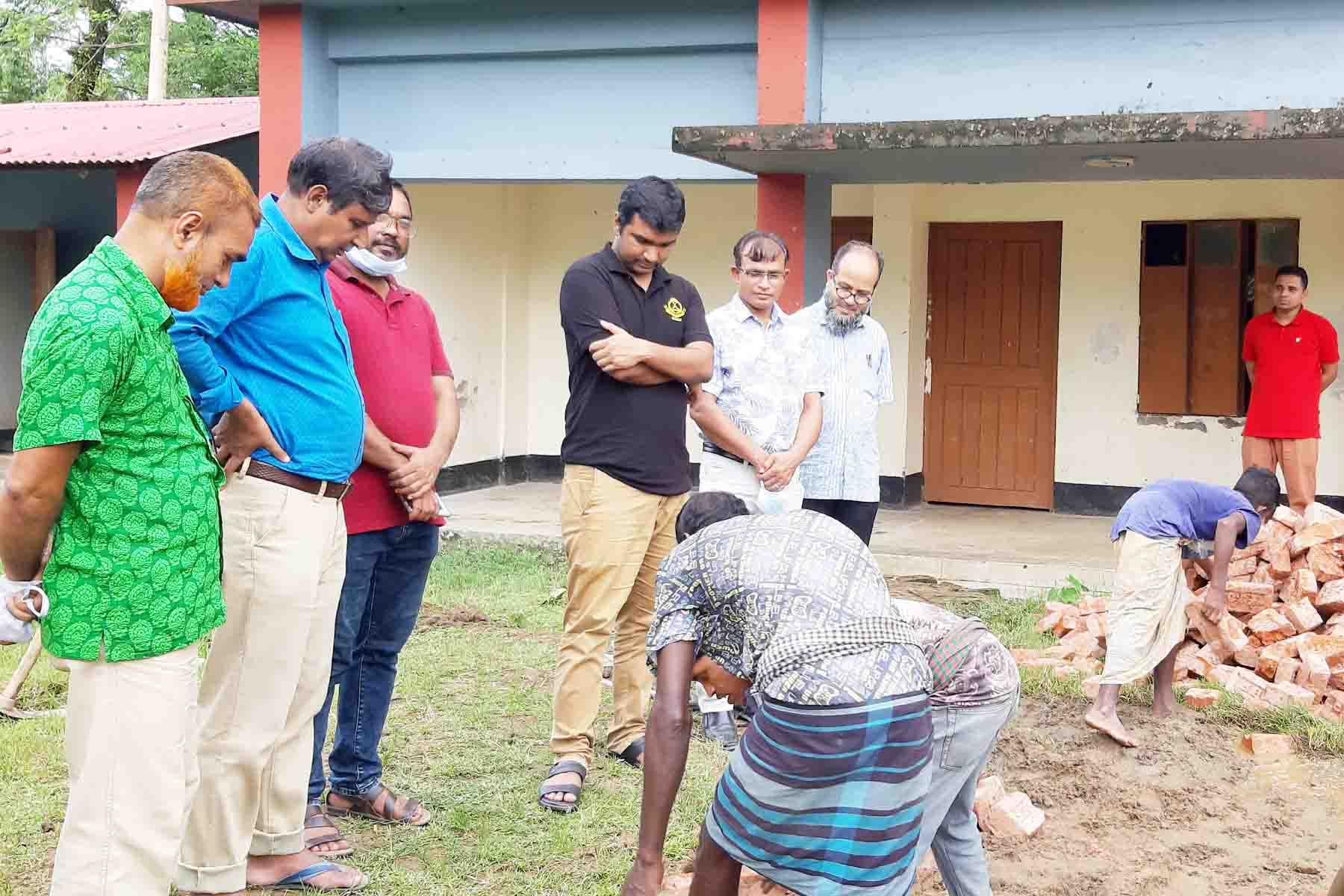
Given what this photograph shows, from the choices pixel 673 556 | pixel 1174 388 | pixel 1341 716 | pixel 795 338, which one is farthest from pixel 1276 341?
pixel 673 556

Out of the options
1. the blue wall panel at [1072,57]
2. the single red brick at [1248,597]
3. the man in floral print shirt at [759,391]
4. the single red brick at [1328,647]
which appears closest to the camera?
the man in floral print shirt at [759,391]

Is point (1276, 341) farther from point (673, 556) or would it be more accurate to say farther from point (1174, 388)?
point (673, 556)

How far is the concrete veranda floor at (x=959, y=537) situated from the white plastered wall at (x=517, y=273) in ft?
2.37

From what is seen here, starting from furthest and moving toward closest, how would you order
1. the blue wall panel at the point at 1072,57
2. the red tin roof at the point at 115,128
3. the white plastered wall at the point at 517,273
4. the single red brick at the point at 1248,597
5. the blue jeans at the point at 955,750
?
the red tin roof at the point at 115,128
the white plastered wall at the point at 517,273
the blue wall panel at the point at 1072,57
the single red brick at the point at 1248,597
the blue jeans at the point at 955,750

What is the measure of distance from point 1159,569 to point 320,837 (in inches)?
137

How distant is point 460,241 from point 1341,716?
25.3ft

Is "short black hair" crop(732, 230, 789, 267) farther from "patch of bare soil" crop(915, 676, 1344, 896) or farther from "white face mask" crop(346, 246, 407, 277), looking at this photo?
"patch of bare soil" crop(915, 676, 1344, 896)

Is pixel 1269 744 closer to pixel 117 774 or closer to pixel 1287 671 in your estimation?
pixel 1287 671

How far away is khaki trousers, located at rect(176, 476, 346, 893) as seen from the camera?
357cm

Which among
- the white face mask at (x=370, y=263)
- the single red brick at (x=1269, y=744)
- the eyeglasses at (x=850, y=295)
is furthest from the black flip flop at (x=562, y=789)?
A: the single red brick at (x=1269, y=744)

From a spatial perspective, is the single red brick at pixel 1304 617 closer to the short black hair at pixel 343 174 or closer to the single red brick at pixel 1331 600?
the single red brick at pixel 1331 600

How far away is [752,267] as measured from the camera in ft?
18.0

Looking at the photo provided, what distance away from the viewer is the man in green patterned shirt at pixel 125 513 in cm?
280

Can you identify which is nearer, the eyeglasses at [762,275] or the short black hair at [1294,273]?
the eyeglasses at [762,275]
